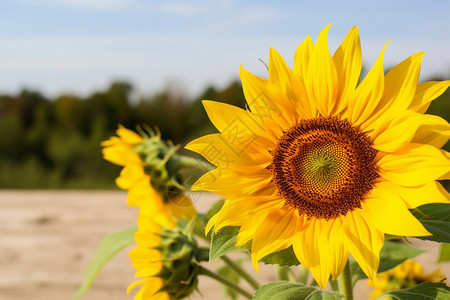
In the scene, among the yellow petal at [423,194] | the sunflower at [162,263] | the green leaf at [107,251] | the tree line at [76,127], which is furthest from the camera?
the tree line at [76,127]

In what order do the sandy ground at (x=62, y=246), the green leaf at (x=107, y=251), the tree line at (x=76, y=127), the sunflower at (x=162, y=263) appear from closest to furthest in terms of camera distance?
the sunflower at (x=162, y=263)
the green leaf at (x=107, y=251)
the sandy ground at (x=62, y=246)
the tree line at (x=76, y=127)

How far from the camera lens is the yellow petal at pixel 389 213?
0.36m

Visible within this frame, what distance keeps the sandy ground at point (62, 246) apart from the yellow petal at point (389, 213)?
415 mm

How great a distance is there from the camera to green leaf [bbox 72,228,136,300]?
0.63m

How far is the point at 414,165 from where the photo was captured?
1.21ft

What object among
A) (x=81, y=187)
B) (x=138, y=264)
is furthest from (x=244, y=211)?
(x=81, y=187)

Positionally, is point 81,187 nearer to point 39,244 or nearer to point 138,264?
point 39,244

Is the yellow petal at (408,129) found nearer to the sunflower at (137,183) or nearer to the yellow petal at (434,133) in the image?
the yellow petal at (434,133)

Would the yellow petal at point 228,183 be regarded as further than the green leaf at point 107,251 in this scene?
No

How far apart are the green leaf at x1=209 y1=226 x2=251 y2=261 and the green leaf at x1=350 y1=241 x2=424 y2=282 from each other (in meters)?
0.18

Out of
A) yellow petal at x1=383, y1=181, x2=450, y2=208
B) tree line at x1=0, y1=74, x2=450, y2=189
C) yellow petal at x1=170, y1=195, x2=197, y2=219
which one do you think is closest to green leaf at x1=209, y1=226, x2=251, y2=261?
yellow petal at x1=383, y1=181, x2=450, y2=208

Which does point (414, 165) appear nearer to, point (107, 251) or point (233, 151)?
point (233, 151)

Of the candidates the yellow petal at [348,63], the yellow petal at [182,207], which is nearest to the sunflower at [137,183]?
the yellow petal at [182,207]

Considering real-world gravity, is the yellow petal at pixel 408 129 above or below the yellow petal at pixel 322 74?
below
